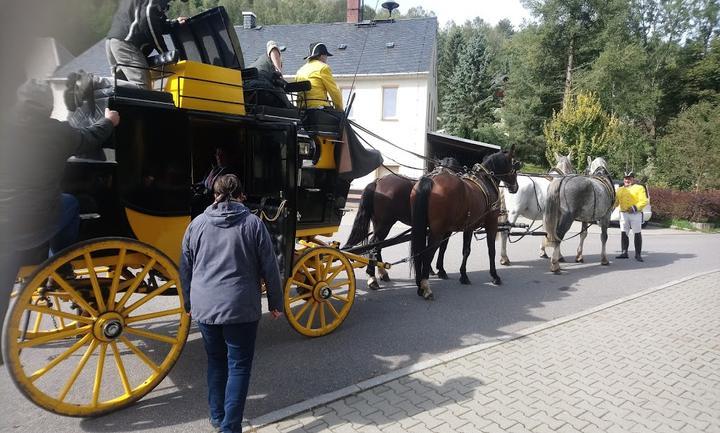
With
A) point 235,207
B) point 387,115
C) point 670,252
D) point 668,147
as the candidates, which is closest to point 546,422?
point 235,207

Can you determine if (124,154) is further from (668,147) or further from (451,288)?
(668,147)

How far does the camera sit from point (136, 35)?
405 cm

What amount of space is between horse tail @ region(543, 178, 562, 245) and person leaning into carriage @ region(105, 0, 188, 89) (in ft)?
23.2

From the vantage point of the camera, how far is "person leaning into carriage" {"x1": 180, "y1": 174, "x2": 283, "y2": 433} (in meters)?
2.80

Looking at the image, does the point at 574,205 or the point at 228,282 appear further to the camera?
the point at 574,205

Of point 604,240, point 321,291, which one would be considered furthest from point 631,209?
point 321,291

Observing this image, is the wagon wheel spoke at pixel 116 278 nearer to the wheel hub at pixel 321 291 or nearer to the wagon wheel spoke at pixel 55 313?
the wagon wheel spoke at pixel 55 313

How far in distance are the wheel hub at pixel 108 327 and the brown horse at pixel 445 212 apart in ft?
12.1

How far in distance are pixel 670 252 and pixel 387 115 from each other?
1412cm

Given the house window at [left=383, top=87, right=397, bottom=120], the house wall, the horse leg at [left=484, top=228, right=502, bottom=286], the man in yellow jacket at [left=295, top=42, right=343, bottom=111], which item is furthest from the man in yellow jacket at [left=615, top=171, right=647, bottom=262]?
the house window at [left=383, top=87, right=397, bottom=120]

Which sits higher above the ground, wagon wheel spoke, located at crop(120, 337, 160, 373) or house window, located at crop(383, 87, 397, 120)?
house window, located at crop(383, 87, 397, 120)

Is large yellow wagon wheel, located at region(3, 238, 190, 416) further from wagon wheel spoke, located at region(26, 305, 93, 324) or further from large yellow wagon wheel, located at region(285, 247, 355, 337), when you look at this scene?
large yellow wagon wheel, located at region(285, 247, 355, 337)

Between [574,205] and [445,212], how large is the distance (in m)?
3.97

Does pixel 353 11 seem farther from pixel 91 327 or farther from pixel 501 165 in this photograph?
pixel 91 327
